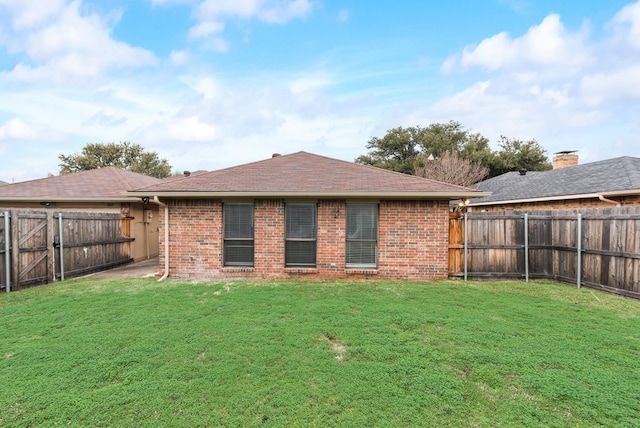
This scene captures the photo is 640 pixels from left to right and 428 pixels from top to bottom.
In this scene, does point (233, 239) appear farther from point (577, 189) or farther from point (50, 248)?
point (577, 189)

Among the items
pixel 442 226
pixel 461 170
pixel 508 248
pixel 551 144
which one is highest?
pixel 551 144

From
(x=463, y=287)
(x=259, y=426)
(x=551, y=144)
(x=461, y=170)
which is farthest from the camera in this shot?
(x=551, y=144)

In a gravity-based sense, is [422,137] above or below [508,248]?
above

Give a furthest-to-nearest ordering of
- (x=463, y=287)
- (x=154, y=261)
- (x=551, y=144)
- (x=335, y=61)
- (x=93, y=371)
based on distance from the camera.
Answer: (x=551, y=144), (x=335, y=61), (x=154, y=261), (x=463, y=287), (x=93, y=371)

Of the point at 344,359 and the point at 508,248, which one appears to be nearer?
the point at 344,359

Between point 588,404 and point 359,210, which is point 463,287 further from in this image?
point 588,404

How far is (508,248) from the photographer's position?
25.6 ft

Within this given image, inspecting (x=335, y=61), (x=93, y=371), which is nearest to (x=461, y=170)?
(x=335, y=61)

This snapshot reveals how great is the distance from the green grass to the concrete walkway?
2432mm

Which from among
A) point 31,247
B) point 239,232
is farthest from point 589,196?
Answer: point 31,247

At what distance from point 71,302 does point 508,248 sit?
9.40 metres

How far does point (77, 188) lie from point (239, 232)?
747cm

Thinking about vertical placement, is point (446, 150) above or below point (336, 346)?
above

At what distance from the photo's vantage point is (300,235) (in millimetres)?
7809
